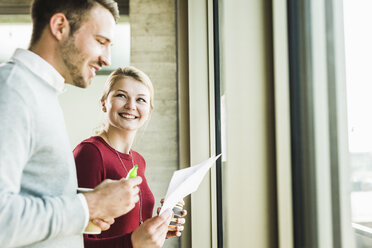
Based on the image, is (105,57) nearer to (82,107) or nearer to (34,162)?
(34,162)

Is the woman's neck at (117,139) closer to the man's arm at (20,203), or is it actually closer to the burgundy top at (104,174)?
the burgundy top at (104,174)

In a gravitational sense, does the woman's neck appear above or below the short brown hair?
below

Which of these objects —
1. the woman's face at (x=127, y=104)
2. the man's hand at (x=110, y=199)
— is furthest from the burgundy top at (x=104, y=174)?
the man's hand at (x=110, y=199)

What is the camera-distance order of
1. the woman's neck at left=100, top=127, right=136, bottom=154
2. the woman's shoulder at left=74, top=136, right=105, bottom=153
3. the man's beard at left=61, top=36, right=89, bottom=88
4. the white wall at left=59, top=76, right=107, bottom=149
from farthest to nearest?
the white wall at left=59, top=76, right=107, bottom=149, the woman's neck at left=100, top=127, right=136, bottom=154, the woman's shoulder at left=74, top=136, right=105, bottom=153, the man's beard at left=61, top=36, right=89, bottom=88

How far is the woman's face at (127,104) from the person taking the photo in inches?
58.7

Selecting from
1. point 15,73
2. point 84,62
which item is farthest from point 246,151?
point 15,73

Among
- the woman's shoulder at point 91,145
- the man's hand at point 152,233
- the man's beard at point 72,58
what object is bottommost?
the man's hand at point 152,233

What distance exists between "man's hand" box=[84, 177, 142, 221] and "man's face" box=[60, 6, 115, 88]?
0.97 feet

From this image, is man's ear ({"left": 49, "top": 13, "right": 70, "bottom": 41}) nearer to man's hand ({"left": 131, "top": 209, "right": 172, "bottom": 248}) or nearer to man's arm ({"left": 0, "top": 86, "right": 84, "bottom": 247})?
man's arm ({"left": 0, "top": 86, "right": 84, "bottom": 247})

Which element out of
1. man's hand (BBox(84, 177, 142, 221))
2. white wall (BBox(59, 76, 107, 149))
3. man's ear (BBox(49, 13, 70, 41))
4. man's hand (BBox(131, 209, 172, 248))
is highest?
white wall (BBox(59, 76, 107, 149))

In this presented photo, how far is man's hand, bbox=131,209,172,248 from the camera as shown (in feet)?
3.37

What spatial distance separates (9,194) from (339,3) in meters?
0.77

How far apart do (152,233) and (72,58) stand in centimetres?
55

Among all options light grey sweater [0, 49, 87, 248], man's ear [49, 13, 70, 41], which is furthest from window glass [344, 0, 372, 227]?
man's ear [49, 13, 70, 41]
